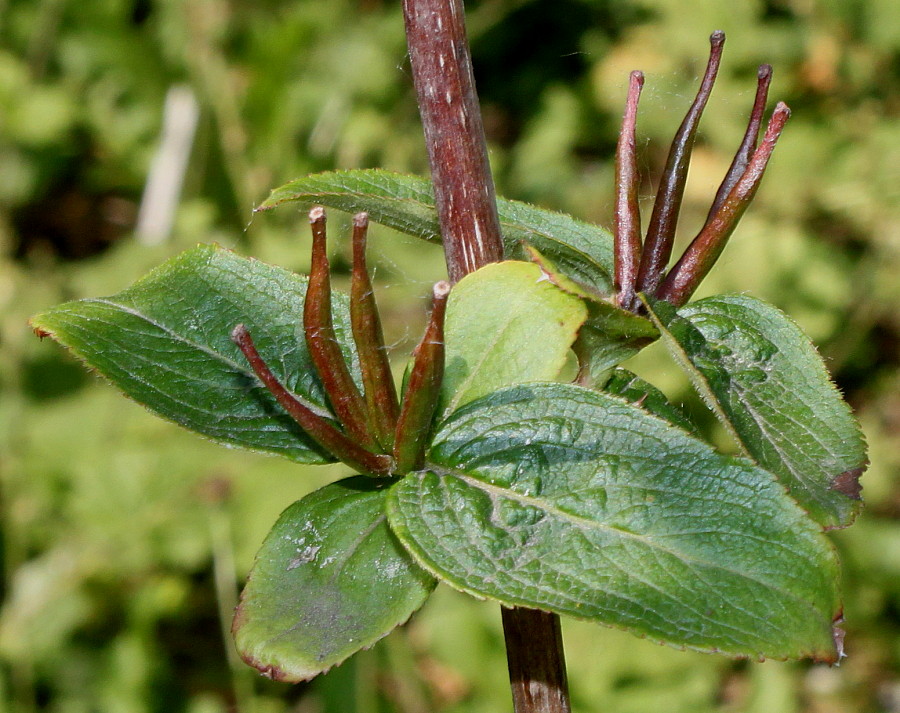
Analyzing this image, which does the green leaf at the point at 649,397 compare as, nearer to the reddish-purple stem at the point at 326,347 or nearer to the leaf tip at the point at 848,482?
the leaf tip at the point at 848,482

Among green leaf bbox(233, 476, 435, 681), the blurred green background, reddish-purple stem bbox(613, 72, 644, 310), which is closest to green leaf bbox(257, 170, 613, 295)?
reddish-purple stem bbox(613, 72, 644, 310)

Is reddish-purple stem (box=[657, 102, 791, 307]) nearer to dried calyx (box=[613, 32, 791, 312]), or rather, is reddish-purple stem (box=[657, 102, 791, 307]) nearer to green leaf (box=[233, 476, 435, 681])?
dried calyx (box=[613, 32, 791, 312])

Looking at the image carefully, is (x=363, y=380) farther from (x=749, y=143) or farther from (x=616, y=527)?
(x=749, y=143)

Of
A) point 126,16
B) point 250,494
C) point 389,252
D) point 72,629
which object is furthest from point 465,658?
point 126,16

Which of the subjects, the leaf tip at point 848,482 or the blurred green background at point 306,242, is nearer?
the leaf tip at point 848,482

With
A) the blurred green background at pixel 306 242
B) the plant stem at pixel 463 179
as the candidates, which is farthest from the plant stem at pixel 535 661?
the blurred green background at pixel 306 242

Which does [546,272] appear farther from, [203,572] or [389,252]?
[389,252]

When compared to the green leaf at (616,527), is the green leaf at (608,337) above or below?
above
